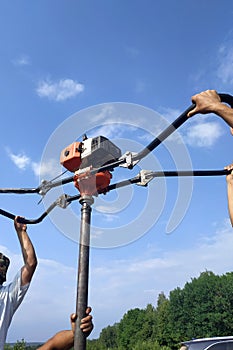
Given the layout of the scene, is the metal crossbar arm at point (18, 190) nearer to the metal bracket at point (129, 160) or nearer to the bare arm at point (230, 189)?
the metal bracket at point (129, 160)

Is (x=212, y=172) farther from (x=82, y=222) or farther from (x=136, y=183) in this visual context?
(x=82, y=222)

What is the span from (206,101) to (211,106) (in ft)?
0.14

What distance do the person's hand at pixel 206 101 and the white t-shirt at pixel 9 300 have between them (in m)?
1.77

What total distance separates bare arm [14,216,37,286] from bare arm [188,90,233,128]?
1.63m

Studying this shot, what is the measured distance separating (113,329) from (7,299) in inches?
3788

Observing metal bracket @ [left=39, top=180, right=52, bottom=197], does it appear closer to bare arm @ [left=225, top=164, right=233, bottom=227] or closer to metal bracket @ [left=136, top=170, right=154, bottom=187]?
metal bracket @ [left=136, top=170, right=154, bottom=187]

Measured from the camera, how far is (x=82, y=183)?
102 inches

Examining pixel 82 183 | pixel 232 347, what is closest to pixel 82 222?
pixel 82 183

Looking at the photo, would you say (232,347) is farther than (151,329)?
No

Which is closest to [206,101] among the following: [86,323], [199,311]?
[86,323]

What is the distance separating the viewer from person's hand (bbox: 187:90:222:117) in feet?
6.36

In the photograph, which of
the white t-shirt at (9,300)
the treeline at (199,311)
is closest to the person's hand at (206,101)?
the white t-shirt at (9,300)

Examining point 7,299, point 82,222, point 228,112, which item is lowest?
point 7,299

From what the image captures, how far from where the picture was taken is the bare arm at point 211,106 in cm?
188
